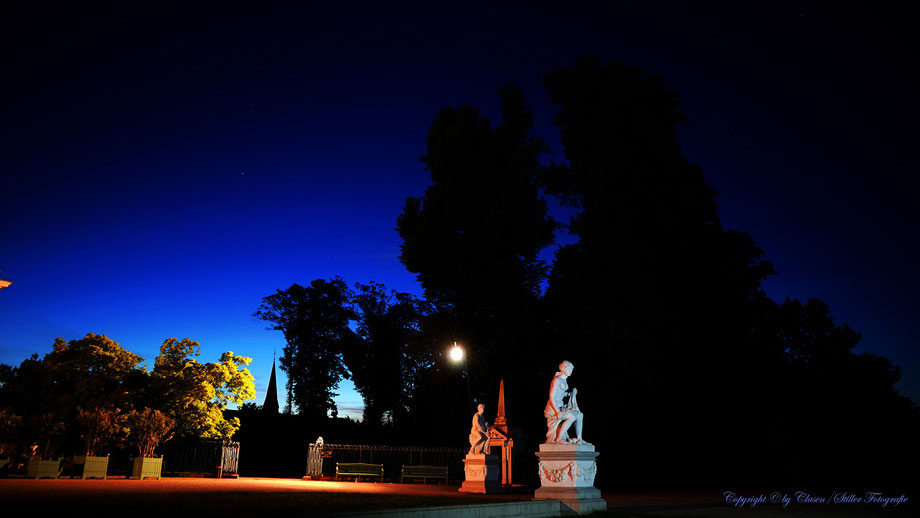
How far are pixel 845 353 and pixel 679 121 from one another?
11690 mm

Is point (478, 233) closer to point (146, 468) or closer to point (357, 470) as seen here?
point (357, 470)

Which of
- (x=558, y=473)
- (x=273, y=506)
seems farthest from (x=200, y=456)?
(x=273, y=506)

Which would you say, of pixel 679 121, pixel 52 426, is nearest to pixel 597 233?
pixel 679 121

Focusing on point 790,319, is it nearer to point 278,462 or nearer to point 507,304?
point 507,304

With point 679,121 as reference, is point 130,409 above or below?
below

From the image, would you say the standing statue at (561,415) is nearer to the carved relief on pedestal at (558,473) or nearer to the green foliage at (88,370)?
the carved relief on pedestal at (558,473)

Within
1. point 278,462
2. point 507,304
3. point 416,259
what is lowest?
point 278,462

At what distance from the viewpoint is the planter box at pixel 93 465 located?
20.6 m

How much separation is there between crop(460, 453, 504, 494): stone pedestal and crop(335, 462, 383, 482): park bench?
23.5 ft

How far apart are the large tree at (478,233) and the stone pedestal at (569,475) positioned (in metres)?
9.82

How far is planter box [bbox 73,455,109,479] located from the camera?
20609mm

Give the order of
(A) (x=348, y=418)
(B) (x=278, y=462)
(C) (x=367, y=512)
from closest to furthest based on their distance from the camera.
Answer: (C) (x=367, y=512)
(B) (x=278, y=462)
(A) (x=348, y=418)

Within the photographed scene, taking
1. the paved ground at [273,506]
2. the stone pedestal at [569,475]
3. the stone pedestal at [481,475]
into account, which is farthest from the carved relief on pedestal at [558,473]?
the stone pedestal at [481,475]

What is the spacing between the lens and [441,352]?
26.7m
